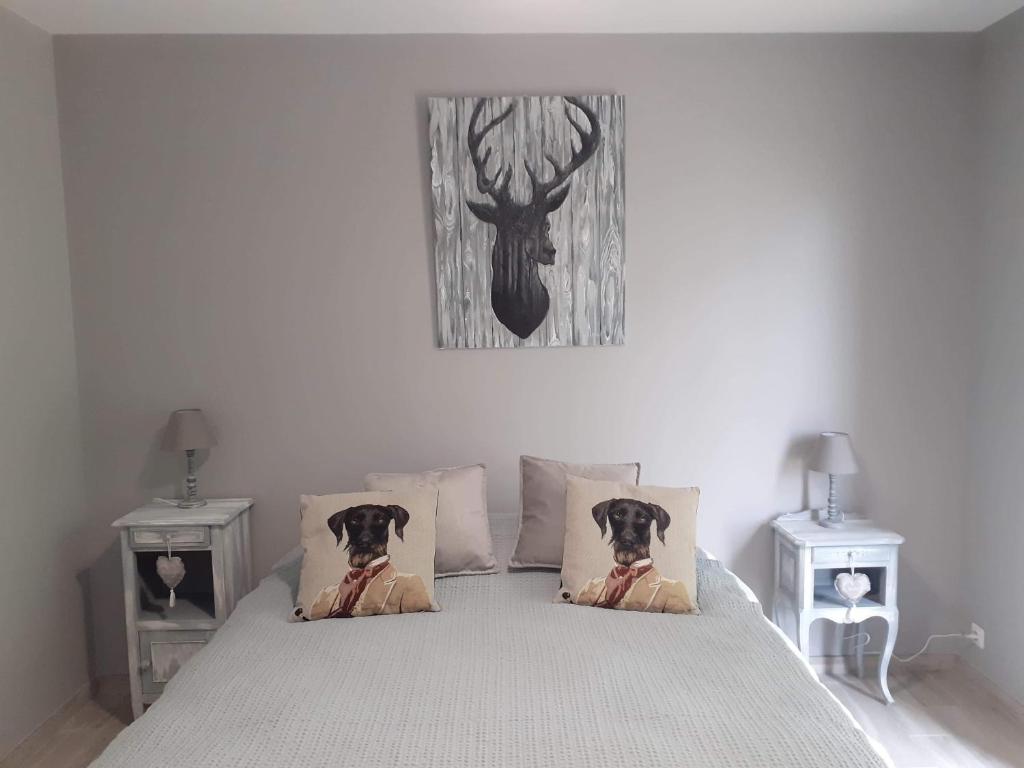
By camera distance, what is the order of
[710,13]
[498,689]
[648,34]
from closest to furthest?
1. [498,689]
2. [710,13]
3. [648,34]

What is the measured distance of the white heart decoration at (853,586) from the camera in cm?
295

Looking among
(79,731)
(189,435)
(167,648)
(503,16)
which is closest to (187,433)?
(189,435)

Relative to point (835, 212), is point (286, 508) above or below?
below

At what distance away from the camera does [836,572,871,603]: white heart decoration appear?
9.68 feet

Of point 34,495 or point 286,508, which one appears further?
point 286,508

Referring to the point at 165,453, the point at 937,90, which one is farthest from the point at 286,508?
the point at 937,90

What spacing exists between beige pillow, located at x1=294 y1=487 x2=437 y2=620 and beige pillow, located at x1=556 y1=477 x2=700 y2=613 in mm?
482

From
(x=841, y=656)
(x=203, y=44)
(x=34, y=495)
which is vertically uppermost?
(x=203, y=44)

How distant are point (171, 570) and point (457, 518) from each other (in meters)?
1.19

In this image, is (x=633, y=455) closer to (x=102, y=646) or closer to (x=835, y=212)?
(x=835, y=212)

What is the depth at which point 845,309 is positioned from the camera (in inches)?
126

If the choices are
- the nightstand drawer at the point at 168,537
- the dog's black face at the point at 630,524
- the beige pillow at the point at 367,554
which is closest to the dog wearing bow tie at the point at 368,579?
the beige pillow at the point at 367,554

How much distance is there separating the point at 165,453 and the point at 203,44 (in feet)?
5.58

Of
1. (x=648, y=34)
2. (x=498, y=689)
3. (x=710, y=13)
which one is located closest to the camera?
(x=498, y=689)
